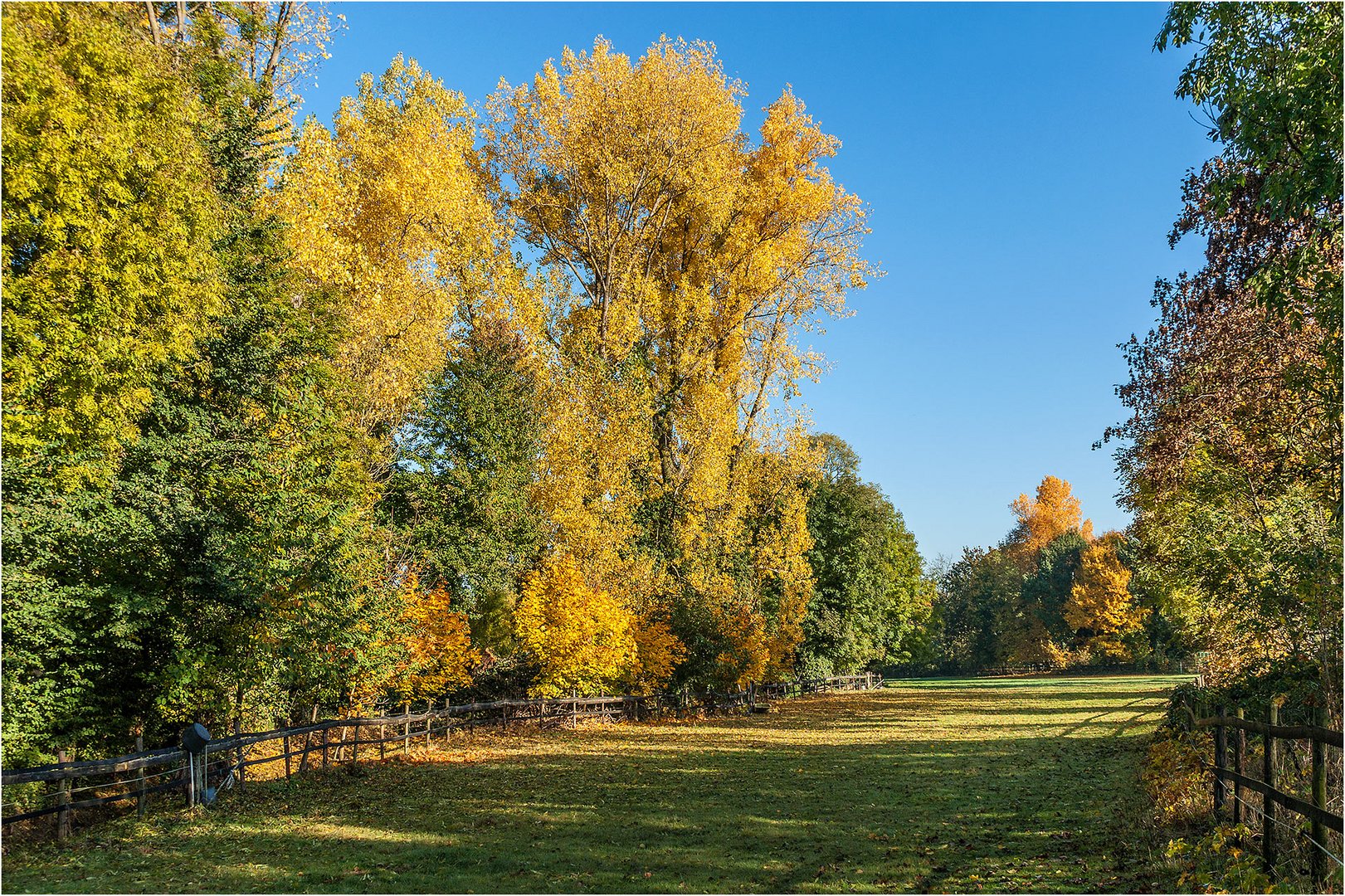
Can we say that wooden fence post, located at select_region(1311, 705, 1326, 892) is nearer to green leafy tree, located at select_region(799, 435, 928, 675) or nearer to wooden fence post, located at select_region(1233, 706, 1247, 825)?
wooden fence post, located at select_region(1233, 706, 1247, 825)

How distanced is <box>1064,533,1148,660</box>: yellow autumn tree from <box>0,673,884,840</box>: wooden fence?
4313 cm

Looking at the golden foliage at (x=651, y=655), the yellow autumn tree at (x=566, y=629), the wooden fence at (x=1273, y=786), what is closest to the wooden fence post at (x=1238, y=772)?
the wooden fence at (x=1273, y=786)

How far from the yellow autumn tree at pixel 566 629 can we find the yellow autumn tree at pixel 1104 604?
51.2 metres

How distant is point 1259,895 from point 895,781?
8.67m

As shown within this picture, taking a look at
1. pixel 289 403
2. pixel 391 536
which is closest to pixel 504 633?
pixel 391 536

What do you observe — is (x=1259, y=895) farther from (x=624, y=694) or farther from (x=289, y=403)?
(x=624, y=694)

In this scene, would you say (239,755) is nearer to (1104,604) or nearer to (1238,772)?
(1238,772)

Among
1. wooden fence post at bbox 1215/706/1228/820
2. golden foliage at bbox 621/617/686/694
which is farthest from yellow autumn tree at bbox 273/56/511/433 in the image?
wooden fence post at bbox 1215/706/1228/820

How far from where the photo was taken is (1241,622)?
12820 mm

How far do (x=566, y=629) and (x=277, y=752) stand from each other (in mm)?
8949

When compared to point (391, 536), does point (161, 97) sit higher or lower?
higher

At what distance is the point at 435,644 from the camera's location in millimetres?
22734

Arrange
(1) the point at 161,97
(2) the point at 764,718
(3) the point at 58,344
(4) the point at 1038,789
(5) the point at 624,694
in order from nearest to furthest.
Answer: (3) the point at 58,344 < (4) the point at 1038,789 < (1) the point at 161,97 < (5) the point at 624,694 < (2) the point at 764,718

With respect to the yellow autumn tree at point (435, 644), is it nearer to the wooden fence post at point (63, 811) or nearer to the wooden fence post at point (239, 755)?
the wooden fence post at point (239, 755)
